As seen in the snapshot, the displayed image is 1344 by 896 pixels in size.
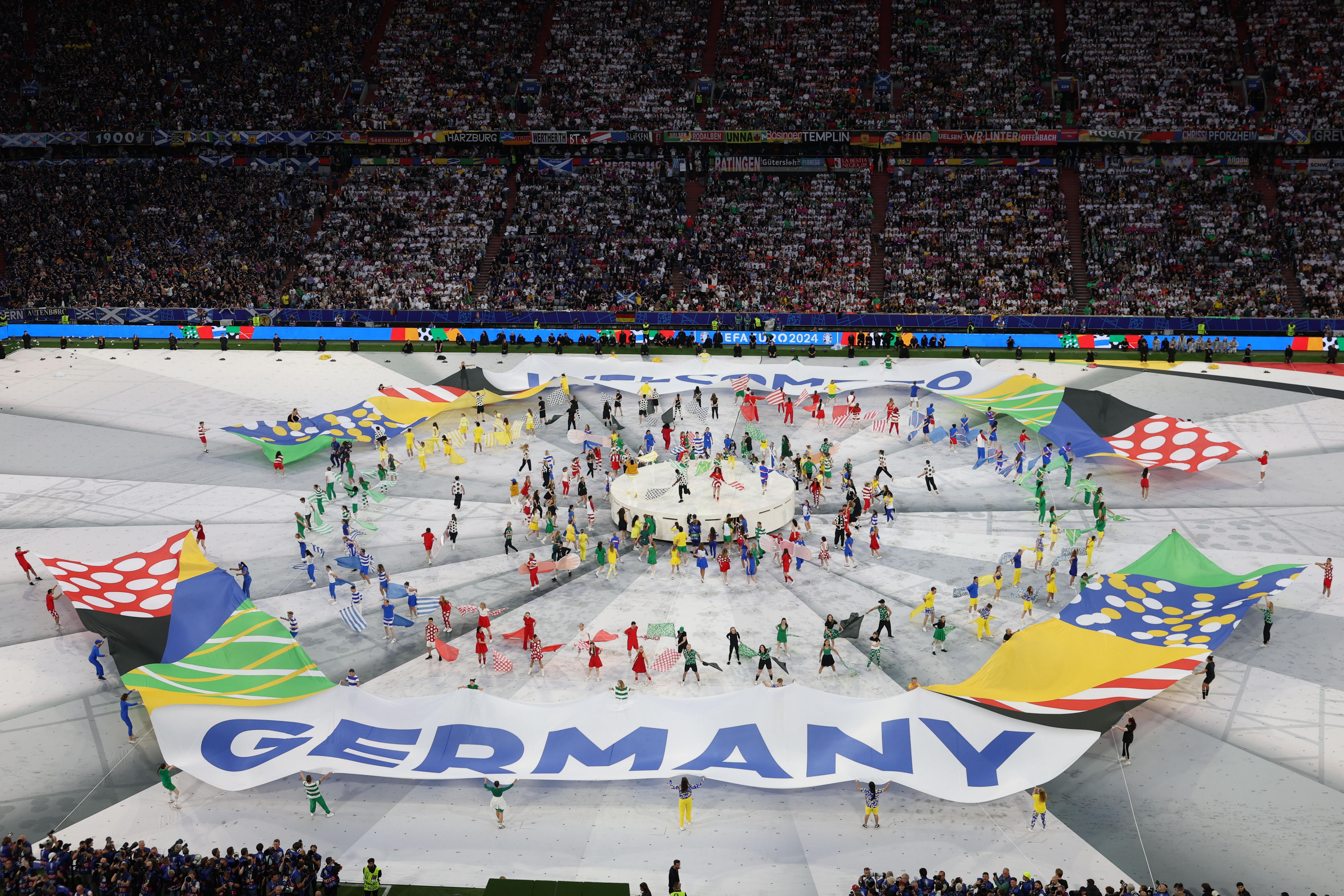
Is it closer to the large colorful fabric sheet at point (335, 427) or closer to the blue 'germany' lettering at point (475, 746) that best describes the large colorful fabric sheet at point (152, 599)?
the blue 'germany' lettering at point (475, 746)

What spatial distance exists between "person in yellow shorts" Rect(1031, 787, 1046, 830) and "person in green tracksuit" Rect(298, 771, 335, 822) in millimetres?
14211

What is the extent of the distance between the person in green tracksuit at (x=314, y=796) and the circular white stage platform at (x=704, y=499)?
1408 cm

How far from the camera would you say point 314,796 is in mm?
22219

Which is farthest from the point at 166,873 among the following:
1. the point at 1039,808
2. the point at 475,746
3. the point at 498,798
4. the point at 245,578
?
the point at 1039,808

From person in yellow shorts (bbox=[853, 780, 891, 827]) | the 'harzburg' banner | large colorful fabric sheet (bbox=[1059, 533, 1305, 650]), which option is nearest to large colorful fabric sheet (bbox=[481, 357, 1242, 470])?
large colorful fabric sheet (bbox=[1059, 533, 1305, 650])

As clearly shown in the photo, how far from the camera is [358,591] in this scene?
30828 mm

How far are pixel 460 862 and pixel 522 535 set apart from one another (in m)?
15.6

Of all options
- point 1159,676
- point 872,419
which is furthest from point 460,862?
point 872,419

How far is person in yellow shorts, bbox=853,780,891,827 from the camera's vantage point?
2161cm

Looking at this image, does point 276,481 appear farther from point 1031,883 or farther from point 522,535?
point 1031,883

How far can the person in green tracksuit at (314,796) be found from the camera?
22188 mm

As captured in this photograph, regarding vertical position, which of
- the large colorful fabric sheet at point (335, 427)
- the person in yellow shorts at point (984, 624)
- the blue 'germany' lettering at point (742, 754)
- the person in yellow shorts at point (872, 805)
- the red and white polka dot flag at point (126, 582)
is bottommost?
the person in yellow shorts at point (872, 805)

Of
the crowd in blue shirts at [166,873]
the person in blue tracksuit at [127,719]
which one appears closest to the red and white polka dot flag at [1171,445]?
the crowd in blue shirts at [166,873]

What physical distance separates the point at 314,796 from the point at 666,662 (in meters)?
9.17
